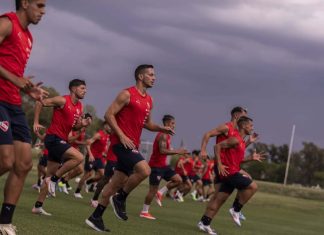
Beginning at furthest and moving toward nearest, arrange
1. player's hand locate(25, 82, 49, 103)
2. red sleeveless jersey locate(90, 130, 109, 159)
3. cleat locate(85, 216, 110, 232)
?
red sleeveless jersey locate(90, 130, 109, 159)
cleat locate(85, 216, 110, 232)
player's hand locate(25, 82, 49, 103)

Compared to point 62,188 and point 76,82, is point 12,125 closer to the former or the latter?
point 76,82

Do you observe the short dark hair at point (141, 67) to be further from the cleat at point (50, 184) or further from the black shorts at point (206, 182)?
the black shorts at point (206, 182)

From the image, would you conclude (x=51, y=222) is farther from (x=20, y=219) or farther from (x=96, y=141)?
(x=96, y=141)

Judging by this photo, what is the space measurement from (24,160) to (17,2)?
1811 millimetres

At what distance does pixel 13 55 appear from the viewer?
289 inches

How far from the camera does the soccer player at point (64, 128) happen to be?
1260cm

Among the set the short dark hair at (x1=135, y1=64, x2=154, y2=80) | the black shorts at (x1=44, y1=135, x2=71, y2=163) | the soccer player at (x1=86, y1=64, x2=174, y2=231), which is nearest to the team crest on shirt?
the soccer player at (x1=86, y1=64, x2=174, y2=231)

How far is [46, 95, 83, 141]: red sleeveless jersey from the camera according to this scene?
42.9 feet

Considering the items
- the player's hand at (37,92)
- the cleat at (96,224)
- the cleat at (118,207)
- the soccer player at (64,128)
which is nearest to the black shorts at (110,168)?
the soccer player at (64,128)

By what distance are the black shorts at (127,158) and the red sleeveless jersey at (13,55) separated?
2.97 metres

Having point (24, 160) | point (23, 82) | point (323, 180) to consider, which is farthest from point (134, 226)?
point (323, 180)

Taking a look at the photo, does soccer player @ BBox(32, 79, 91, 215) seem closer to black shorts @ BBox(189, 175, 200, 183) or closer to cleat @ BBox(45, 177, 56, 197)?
cleat @ BBox(45, 177, 56, 197)

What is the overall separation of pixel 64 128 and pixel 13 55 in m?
5.84

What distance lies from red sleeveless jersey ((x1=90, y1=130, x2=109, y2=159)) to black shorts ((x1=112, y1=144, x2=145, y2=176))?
1106cm
